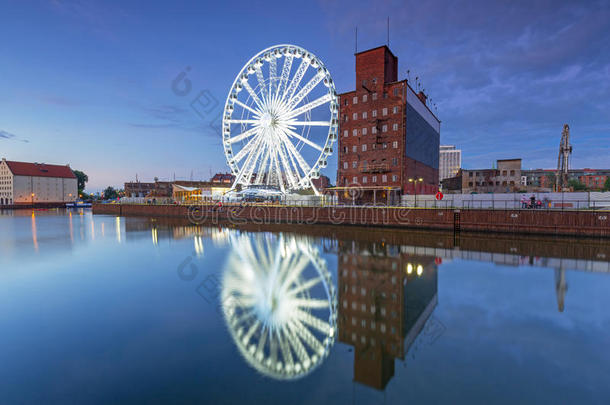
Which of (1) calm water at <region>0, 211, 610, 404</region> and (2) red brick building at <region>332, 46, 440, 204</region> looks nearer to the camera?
(1) calm water at <region>0, 211, 610, 404</region>

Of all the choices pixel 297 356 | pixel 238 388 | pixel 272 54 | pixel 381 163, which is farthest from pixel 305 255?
pixel 272 54

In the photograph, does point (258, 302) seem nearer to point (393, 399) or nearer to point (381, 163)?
point (393, 399)

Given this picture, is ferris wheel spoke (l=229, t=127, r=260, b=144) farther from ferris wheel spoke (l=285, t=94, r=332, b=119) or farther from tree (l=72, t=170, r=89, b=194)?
tree (l=72, t=170, r=89, b=194)

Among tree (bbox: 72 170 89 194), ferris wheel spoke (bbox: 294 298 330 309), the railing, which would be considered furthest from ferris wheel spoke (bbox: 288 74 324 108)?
tree (bbox: 72 170 89 194)

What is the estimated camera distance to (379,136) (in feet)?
157

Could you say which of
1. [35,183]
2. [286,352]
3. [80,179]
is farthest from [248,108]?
[80,179]

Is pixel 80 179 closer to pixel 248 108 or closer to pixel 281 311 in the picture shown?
pixel 248 108

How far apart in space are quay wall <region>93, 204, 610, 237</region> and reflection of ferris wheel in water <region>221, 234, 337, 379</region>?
752 inches

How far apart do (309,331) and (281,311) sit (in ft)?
6.72

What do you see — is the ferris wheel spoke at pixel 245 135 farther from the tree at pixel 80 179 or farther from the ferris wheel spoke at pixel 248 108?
the tree at pixel 80 179

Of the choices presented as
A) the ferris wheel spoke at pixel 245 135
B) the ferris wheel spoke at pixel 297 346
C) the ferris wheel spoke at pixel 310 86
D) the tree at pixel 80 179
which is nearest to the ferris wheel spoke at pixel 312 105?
the ferris wheel spoke at pixel 310 86

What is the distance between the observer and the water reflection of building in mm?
7879

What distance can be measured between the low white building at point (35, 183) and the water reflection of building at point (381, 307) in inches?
6197

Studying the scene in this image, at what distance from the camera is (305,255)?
71.5 ft
